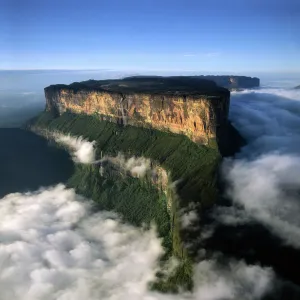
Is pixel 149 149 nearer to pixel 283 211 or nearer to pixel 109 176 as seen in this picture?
pixel 109 176

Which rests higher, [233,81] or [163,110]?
[163,110]

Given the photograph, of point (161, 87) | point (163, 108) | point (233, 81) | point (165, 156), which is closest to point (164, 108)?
point (163, 108)

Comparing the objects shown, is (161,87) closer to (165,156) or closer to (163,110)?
(163,110)

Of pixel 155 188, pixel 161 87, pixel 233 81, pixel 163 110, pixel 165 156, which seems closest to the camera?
pixel 155 188

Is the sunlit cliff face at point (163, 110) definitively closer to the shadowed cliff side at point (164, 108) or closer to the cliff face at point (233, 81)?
the shadowed cliff side at point (164, 108)

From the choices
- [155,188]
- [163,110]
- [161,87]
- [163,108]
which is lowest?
[155,188]

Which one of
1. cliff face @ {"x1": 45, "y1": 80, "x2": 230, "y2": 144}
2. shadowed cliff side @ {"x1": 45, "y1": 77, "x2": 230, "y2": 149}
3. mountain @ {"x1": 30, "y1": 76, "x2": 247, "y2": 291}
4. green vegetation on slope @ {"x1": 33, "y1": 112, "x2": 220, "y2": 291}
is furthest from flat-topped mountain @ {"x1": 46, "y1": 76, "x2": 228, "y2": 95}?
green vegetation on slope @ {"x1": 33, "y1": 112, "x2": 220, "y2": 291}

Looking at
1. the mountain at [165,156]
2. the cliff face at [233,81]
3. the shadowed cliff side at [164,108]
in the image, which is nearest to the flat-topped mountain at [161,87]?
the shadowed cliff side at [164,108]
